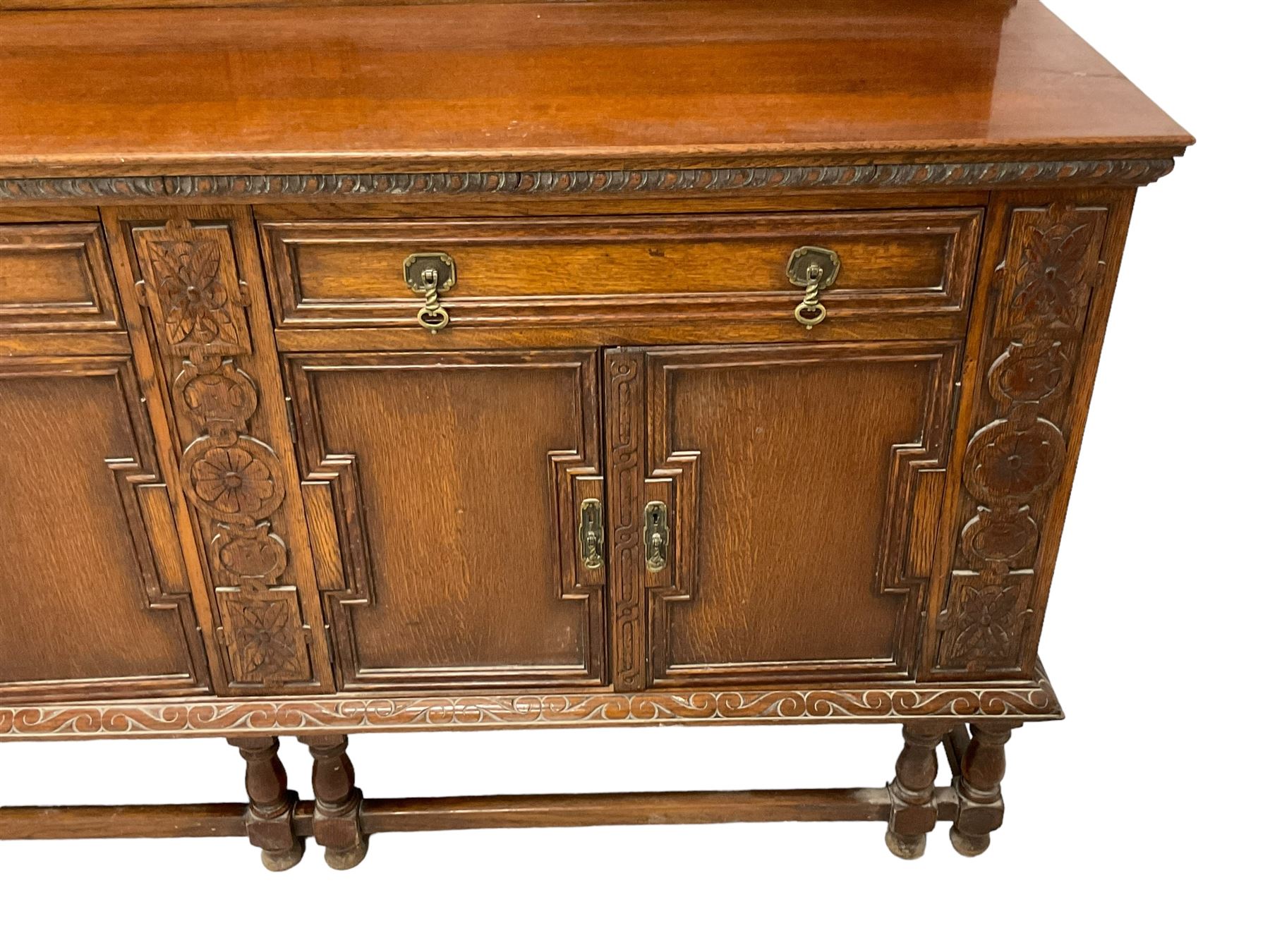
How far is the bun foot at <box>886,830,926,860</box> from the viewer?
7.64 feet

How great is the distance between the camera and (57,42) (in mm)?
1899

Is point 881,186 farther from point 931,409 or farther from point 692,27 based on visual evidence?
point 692,27

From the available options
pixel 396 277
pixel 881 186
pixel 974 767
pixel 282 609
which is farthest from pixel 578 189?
pixel 974 767

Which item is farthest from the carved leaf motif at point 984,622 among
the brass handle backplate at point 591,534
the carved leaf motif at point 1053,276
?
the brass handle backplate at point 591,534

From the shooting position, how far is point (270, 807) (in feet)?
7.25

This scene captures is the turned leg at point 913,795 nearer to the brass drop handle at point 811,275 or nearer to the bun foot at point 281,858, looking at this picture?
the brass drop handle at point 811,275

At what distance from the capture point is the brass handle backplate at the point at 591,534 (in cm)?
186

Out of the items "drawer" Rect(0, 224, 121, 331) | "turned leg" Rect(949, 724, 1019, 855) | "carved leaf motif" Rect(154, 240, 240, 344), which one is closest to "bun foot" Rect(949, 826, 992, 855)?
"turned leg" Rect(949, 724, 1019, 855)

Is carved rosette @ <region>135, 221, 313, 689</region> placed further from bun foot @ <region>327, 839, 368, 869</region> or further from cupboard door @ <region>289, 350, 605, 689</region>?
bun foot @ <region>327, 839, 368, 869</region>

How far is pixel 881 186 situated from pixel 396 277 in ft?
2.19

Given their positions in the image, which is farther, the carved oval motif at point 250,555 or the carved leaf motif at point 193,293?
the carved oval motif at point 250,555

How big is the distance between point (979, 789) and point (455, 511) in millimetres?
1143

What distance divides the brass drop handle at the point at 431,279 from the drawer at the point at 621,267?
1 cm

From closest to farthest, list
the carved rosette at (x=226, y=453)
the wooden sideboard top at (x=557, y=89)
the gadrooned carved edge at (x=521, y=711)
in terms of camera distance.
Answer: the wooden sideboard top at (x=557, y=89), the carved rosette at (x=226, y=453), the gadrooned carved edge at (x=521, y=711)
